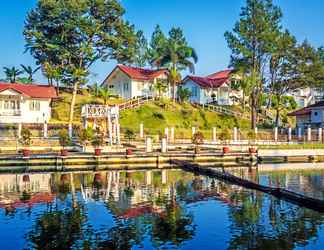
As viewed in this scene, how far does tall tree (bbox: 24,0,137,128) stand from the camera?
5791cm

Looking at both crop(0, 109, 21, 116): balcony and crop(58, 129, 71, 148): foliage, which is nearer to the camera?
crop(58, 129, 71, 148): foliage

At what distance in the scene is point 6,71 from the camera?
2746 inches

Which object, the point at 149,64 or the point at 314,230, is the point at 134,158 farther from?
the point at 149,64

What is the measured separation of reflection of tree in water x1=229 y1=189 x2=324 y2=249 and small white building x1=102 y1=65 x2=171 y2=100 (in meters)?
47.5

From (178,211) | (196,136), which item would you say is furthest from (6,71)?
(178,211)

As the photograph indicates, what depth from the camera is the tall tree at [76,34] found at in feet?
190

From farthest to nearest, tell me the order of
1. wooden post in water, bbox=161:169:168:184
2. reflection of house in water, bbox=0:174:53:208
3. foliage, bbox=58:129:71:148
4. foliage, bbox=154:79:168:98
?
1. foliage, bbox=154:79:168:98
2. foliage, bbox=58:129:71:148
3. wooden post in water, bbox=161:169:168:184
4. reflection of house in water, bbox=0:174:53:208

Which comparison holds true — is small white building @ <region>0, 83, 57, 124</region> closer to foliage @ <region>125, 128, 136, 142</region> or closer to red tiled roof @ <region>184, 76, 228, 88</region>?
foliage @ <region>125, 128, 136, 142</region>

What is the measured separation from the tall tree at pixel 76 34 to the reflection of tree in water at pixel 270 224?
4112 centimetres

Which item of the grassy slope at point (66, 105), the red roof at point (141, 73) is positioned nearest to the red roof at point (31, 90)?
the grassy slope at point (66, 105)

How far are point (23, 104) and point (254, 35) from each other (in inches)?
1200

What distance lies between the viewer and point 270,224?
16797mm

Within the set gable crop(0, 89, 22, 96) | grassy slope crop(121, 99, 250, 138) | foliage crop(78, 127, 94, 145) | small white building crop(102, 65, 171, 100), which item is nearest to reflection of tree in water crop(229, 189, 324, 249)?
foliage crop(78, 127, 94, 145)

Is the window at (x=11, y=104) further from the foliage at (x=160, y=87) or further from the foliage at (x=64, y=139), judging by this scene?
the foliage at (x=160, y=87)
